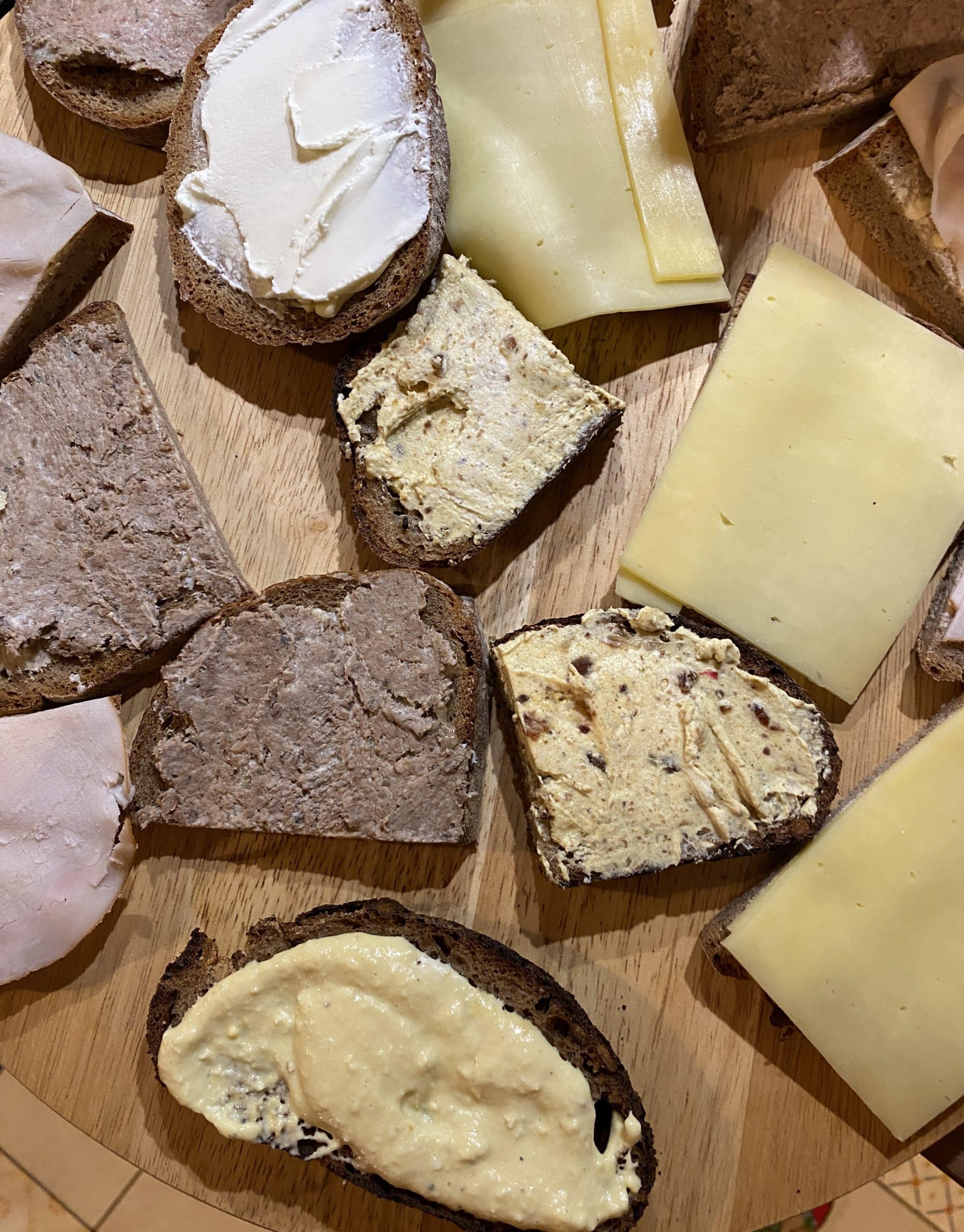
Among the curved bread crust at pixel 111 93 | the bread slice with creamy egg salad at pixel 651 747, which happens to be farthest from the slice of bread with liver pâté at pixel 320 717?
the curved bread crust at pixel 111 93

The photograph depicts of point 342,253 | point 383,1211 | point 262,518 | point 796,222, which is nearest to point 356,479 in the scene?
point 262,518

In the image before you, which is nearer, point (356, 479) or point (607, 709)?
point (607, 709)

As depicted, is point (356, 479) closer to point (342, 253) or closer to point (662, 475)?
point (342, 253)

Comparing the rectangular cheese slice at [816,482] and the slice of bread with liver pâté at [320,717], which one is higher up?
the rectangular cheese slice at [816,482]

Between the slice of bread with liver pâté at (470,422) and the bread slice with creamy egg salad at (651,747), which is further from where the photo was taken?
the slice of bread with liver pâté at (470,422)

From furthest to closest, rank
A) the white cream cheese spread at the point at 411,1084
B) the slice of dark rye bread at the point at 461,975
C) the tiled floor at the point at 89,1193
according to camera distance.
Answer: the tiled floor at the point at 89,1193
the slice of dark rye bread at the point at 461,975
the white cream cheese spread at the point at 411,1084

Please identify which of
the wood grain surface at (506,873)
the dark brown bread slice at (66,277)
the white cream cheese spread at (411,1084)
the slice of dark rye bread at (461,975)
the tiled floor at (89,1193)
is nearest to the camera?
the white cream cheese spread at (411,1084)

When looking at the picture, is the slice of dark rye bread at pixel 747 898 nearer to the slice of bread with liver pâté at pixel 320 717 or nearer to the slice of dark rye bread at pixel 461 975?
the slice of dark rye bread at pixel 461 975

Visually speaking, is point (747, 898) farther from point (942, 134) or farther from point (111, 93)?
point (111, 93)
